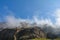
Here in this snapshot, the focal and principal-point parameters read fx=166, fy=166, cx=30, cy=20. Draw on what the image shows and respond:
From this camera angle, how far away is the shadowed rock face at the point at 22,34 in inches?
189

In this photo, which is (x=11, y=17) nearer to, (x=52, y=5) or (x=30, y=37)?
(x=30, y=37)

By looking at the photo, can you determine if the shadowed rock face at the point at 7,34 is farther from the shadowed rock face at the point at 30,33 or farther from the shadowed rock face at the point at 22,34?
the shadowed rock face at the point at 30,33

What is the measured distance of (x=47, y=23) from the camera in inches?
194

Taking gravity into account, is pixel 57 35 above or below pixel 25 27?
below

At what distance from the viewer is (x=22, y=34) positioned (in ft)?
16.0

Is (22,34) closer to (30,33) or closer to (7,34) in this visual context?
(30,33)

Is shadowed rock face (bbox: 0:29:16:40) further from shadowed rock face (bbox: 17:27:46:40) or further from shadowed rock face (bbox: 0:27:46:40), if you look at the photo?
shadowed rock face (bbox: 17:27:46:40)

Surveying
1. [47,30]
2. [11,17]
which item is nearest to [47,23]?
[47,30]

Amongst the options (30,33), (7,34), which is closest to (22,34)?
(30,33)

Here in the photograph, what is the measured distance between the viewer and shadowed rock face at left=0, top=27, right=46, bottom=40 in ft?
15.8

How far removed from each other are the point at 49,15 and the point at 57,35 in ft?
2.06

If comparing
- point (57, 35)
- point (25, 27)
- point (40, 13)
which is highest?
point (40, 13)

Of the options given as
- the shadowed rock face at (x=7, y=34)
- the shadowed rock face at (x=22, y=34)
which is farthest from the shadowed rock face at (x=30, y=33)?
the shadowed rock face at (x=7, y=34)

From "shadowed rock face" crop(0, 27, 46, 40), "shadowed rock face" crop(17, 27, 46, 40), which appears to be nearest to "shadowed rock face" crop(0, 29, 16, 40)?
"shadowed rock face" crop(0, 27, 46, 40)
